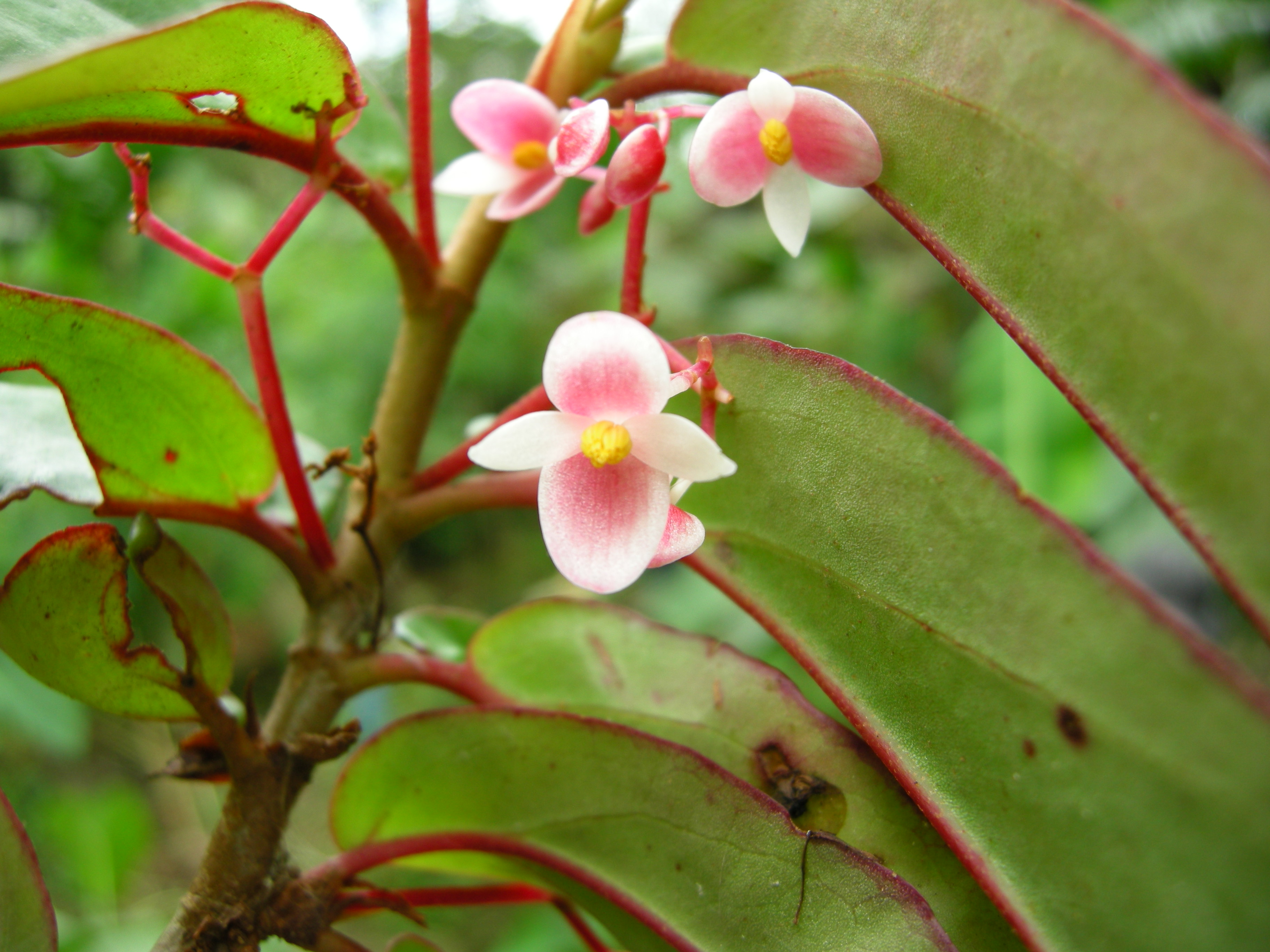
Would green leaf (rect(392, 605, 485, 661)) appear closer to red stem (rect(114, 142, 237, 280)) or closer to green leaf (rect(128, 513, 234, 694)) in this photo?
green leaf (rect(128, 513, 234, 694))

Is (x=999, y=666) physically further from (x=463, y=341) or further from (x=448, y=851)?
(x=463, y=341)

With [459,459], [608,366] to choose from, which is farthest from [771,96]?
[459,459]

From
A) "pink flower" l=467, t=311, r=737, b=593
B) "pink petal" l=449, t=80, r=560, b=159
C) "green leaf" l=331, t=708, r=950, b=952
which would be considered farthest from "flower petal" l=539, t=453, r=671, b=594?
"pink petal" l=449, t=80, r=560, b=159

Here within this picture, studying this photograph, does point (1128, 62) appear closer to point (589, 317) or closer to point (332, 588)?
point (589, 317)

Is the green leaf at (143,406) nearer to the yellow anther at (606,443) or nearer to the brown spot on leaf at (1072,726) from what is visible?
the yellow anther at (606,443)

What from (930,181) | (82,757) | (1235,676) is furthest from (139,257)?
(1235,676)

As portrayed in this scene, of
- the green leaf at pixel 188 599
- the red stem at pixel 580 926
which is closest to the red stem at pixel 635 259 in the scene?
the green leaf at pixel 188 599
